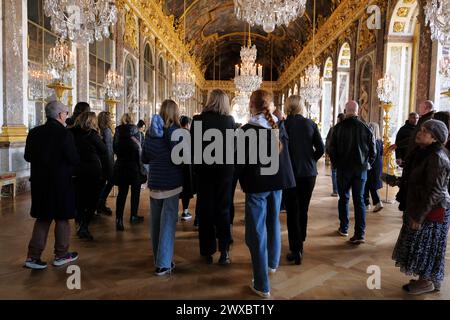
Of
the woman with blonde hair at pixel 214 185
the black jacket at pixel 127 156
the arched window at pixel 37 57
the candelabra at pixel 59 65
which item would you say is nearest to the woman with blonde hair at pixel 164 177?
the woman with blonde hair at pixel 214 185

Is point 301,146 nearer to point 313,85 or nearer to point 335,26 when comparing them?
point 313,85

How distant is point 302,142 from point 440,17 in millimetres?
2959

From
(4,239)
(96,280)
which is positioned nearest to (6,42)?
(4,239)

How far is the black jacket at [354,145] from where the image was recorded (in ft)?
14.6

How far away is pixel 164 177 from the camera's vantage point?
3.36 meters

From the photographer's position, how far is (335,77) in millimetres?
16234

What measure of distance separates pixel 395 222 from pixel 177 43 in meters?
17.7

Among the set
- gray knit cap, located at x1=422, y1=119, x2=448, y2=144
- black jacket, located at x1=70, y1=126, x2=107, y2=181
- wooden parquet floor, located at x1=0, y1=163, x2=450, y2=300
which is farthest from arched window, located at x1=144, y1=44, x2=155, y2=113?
gray knit cap, located at x1=422, y1=119, x2=448, y2=144

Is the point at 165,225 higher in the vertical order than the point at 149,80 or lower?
lower

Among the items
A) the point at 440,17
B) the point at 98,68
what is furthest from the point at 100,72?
the point at 440,17

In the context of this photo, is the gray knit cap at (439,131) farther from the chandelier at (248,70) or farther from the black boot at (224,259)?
the chandelier at (248,70)

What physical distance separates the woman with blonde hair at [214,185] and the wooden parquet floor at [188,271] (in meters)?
0.25

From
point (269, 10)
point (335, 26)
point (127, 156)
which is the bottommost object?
point (127, 156)

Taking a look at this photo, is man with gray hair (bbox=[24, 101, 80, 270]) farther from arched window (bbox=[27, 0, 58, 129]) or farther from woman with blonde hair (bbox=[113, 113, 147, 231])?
arched window (bbox=[27, 0, 58, 129])
